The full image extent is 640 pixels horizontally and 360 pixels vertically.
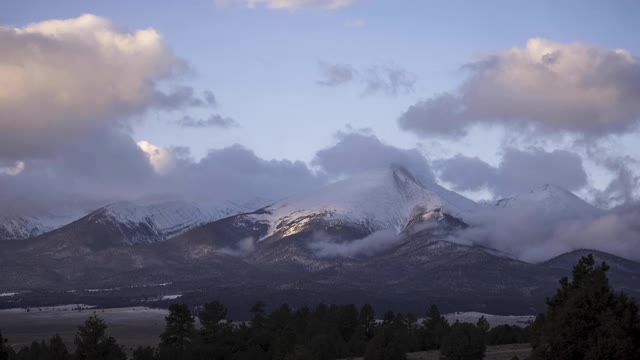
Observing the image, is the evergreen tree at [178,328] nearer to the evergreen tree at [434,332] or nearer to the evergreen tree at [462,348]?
the evergreen tree at [434,332]

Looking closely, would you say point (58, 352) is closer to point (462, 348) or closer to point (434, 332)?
point (434, 332)

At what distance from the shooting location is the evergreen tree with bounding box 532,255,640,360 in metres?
55.4

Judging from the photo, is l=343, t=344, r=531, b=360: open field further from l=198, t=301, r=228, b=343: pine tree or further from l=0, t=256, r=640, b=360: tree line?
l=198, t=301, r=228, b=343: pine tree

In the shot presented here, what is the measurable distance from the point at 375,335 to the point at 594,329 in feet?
233

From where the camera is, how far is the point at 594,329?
5744 centimetres

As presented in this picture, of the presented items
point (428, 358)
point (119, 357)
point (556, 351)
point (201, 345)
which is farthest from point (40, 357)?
point (556, 351)

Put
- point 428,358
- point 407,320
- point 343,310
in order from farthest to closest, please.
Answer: point 407,320, point 343,310, point 428,358

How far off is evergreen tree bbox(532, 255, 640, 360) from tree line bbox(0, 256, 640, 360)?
6 centimetres

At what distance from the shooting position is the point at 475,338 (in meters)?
102

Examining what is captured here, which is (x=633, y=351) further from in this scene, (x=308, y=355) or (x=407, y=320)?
(x=407, y=320)

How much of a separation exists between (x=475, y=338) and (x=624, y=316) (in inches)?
1795

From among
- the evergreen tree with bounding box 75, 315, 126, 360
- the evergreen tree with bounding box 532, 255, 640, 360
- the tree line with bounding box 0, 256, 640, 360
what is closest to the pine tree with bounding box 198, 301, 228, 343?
the tree line with bounding box 0, 256, 640, 360

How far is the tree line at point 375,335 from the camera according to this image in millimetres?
57156

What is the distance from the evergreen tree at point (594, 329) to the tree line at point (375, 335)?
6 cm
